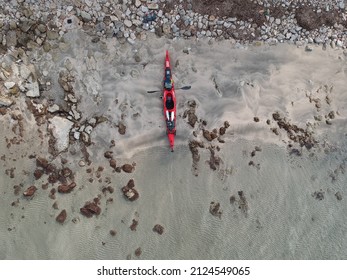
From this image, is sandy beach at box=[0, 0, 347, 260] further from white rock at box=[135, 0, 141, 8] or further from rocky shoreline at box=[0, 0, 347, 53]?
white rock at box=[135, 0, 141, 8]

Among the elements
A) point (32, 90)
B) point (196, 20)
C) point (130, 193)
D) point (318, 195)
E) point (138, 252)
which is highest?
point (196, 20)

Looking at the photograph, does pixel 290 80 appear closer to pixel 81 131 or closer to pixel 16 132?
pixel 81 131

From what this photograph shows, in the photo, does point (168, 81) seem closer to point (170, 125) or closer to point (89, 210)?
point (170, 125)

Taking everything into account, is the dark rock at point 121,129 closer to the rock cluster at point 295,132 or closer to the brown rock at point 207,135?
the brown rock at point 207,135

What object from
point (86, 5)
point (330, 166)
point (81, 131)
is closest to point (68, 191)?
point (81, 131)

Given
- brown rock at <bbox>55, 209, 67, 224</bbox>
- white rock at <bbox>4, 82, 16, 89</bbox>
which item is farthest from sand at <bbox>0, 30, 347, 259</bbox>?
white rock at <bbox>4, 82, 16, 89</bbox>

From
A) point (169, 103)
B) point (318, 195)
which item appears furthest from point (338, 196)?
point (169, 103)
